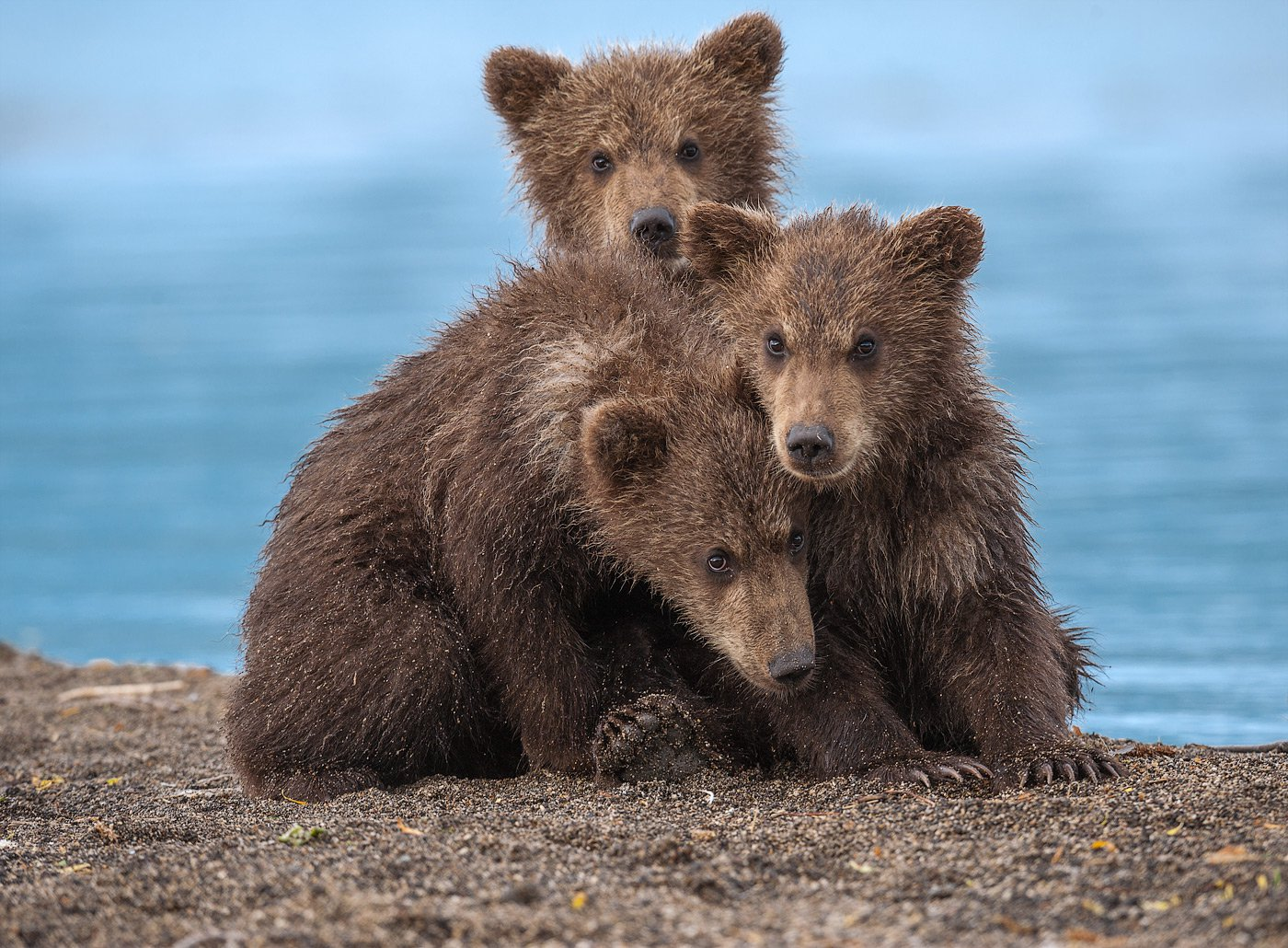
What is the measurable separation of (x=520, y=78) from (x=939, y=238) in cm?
357

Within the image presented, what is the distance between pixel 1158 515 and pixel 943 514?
376 inches

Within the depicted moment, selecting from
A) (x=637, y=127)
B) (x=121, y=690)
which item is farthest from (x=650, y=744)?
(x=121, y=690)

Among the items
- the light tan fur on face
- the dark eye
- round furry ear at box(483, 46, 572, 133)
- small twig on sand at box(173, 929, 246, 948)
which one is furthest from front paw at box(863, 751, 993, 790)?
round furry ear at box(483, 46, 572, 133)

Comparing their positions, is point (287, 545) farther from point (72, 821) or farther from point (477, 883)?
point (477, 883)

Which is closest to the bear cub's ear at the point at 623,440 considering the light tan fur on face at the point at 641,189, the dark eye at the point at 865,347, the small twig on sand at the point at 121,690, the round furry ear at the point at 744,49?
the dark eye at the point at 865,347

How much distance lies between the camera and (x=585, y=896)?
485cm

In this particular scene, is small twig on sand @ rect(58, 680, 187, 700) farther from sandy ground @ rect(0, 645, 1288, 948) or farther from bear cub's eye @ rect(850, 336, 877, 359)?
bear cub's eye @ rect(850, 336, 877, 359)

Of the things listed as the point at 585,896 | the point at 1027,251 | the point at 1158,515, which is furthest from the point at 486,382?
the point at 1027,251

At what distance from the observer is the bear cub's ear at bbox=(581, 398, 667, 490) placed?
21.8ft

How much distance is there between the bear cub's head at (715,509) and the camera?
21.7ft

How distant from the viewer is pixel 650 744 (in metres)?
6.84

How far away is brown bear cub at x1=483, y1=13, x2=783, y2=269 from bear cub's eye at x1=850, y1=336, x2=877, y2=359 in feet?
7.33

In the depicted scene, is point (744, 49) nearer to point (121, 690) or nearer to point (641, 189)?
point (641, 189)

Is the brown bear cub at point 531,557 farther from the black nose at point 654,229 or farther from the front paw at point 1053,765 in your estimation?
the front paw at point 1053,765
